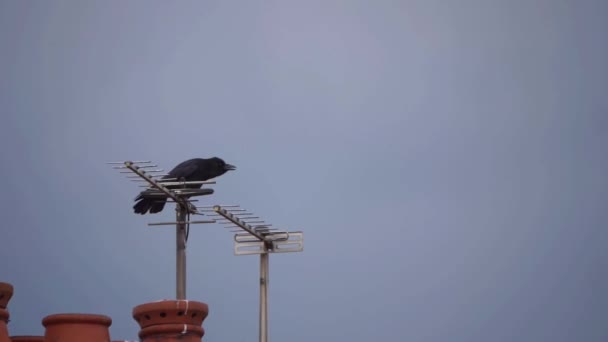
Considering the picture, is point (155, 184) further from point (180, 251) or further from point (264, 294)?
point (264, 294)

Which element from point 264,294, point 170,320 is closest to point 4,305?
point 170,320

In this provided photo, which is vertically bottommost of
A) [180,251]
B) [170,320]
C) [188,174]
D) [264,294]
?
[264,294]

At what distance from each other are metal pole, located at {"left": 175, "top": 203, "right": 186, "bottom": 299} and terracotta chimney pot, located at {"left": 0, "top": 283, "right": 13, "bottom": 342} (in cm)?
309

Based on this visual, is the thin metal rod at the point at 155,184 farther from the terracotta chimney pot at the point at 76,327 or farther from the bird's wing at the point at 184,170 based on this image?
the terracotta chimney pot at the point at 76,327

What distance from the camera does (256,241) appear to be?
2048cm

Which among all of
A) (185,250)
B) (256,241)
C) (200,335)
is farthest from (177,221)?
(200,335)

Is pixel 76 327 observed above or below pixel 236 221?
below

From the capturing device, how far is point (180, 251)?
1903 cm

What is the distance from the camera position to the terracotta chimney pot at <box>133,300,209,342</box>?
15641mm

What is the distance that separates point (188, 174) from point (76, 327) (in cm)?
450

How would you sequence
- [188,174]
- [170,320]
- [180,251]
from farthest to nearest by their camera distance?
[188,174], [180,251], [170,320]

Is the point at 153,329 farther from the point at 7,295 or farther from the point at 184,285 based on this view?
the point at 184,285

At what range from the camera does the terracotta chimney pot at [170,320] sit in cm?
1564

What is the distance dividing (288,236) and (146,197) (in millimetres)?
2254
